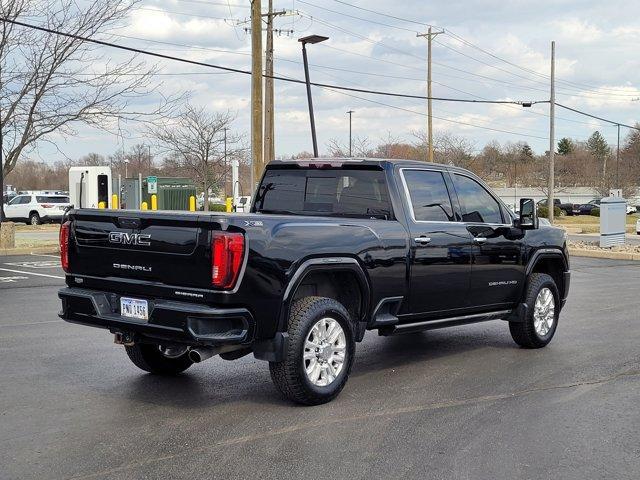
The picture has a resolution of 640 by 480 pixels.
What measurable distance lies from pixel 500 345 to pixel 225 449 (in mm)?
4715

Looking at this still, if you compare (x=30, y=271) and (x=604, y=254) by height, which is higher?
(x=30, y=271)

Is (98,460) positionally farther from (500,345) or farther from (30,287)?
(30,287)

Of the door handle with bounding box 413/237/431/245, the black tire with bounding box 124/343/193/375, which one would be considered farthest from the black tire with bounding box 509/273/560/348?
the black tire with bounding box 124/343/193/375

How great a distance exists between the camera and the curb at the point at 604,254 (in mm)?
23188

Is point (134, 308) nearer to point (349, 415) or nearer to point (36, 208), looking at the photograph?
point (349, 415)

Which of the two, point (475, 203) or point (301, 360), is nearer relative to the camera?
point (301, 360)

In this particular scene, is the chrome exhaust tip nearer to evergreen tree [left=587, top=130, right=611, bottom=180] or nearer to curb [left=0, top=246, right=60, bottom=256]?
curb [left=0, top=246, right=60, bottom=256]

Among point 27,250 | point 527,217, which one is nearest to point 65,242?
point 527,217

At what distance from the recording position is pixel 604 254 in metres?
23.8

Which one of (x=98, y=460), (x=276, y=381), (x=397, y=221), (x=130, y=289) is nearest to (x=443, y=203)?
(x=397, y=221)

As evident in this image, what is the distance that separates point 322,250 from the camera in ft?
20.3

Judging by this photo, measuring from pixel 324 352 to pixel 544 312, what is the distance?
3556 millimetres

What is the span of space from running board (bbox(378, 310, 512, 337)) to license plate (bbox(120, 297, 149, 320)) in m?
2.17

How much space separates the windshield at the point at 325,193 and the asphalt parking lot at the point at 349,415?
1.54 m
